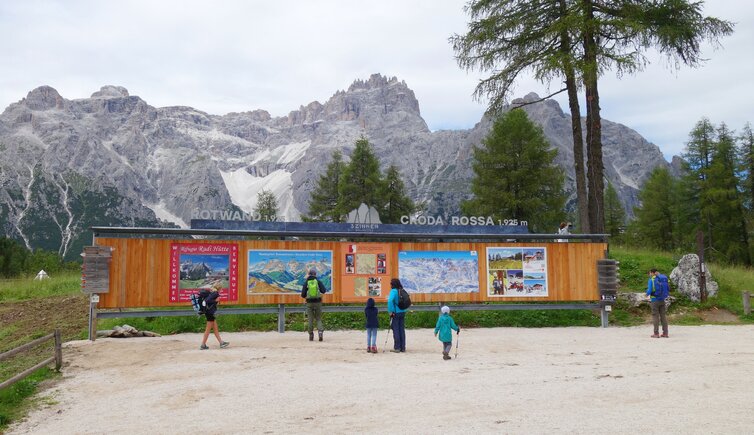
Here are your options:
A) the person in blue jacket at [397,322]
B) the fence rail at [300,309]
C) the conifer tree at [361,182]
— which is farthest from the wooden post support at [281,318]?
the conifer tree at [361,182]

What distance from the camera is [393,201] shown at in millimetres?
47938

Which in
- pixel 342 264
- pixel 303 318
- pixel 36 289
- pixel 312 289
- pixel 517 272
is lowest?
pixel 303 318

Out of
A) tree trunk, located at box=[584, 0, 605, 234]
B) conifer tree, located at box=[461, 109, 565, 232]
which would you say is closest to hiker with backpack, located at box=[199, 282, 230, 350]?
tree trunk, located at box=[584, 0, 605, 234]

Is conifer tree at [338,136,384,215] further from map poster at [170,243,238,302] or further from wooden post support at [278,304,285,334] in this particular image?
map poster at [170,243,238,302]

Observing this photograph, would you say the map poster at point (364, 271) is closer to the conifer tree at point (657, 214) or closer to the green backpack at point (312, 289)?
the green backpack at point (312, 289)

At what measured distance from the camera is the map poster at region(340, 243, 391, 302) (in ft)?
56.3

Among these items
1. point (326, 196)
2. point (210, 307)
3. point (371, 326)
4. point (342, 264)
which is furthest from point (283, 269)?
point (326, 196)

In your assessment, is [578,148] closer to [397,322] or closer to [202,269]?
[397,322]

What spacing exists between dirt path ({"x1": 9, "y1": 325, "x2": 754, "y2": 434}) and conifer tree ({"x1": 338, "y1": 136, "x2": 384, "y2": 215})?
108 feet

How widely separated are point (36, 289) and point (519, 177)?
28.0 meters

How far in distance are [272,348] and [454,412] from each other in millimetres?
6792

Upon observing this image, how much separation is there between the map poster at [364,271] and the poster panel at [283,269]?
52cm

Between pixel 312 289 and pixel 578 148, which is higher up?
pixel 578 148

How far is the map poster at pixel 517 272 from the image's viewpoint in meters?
17.9
